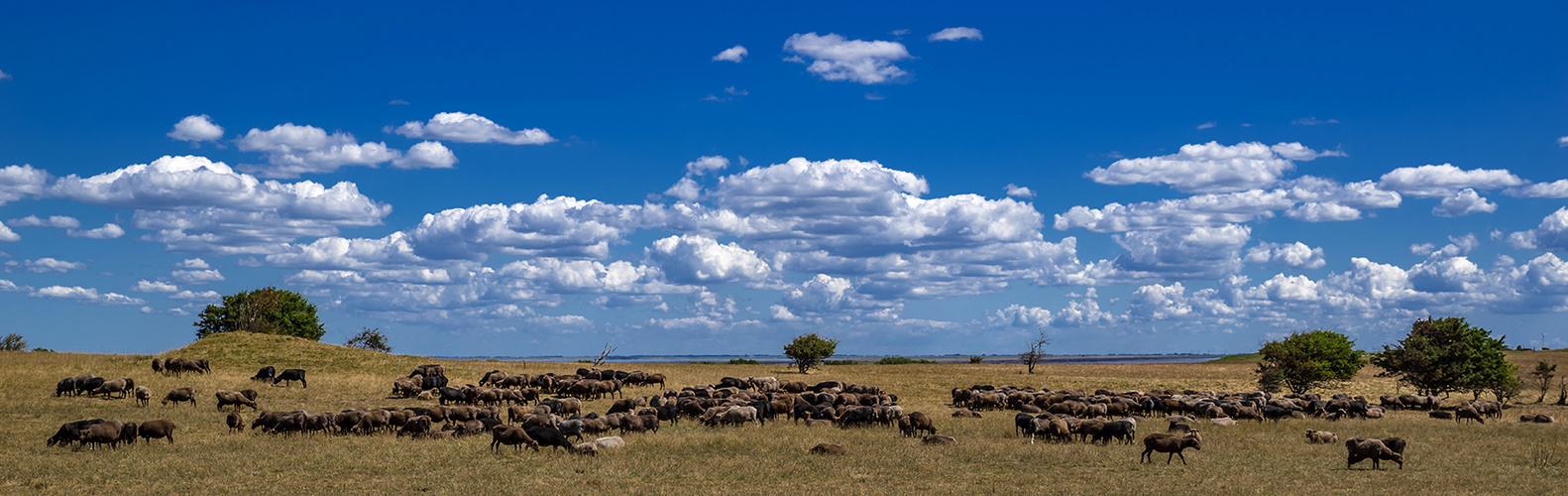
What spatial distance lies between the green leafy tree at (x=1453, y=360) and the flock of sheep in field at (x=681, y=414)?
29.2ft

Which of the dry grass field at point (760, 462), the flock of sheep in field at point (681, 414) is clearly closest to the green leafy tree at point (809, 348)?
the flock of sheep in field at point (681, 414)

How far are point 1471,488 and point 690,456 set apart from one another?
18557mm

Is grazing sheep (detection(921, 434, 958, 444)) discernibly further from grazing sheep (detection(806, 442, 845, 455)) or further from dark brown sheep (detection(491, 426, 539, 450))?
dark brown sheep (detection(491, 426, 539, 450))

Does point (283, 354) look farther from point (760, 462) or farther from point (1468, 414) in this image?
point (1468, 414)

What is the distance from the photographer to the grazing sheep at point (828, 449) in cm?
2661

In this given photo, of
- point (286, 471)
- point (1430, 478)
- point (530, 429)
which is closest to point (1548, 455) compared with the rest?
point (1430, 478)

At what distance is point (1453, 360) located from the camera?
193 feet

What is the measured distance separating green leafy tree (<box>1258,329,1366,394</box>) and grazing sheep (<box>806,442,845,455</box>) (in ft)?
162

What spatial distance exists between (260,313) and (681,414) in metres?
93.1

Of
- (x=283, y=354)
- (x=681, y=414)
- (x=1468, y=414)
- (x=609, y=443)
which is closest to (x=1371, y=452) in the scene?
(x=609, y=443)

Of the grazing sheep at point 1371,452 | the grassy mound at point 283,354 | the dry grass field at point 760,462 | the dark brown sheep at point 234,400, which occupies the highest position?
the grassy mound at point 283,354

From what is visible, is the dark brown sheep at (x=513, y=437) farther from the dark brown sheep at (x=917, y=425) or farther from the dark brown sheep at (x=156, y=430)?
the dark brown sheep at (x=917, y=425)

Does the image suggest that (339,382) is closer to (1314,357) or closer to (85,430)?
(85,430)

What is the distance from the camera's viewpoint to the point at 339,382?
165 ft
